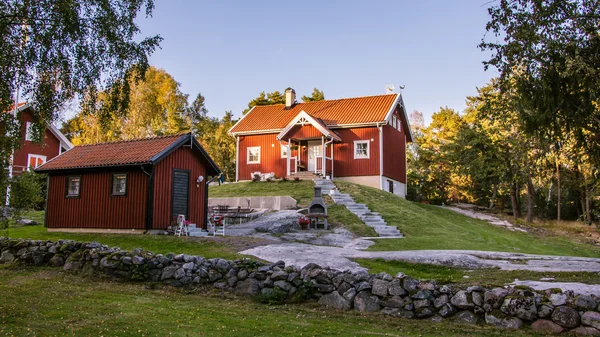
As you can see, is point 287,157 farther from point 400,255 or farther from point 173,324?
point 173,324

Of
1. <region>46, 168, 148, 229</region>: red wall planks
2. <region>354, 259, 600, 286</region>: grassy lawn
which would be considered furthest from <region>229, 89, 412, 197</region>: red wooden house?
<region>354, 259, 600, 286</region>: grassy lawn

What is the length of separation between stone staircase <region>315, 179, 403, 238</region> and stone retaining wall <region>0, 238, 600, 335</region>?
36.4ft

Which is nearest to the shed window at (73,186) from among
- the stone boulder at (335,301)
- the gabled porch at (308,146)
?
the stone boulder at (335,301)

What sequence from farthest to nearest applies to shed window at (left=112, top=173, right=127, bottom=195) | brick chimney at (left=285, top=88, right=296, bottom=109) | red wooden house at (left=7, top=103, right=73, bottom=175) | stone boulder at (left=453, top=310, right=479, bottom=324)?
brick chimney at (left=285, top=88, right=296, bottom=109) → red wooden house at (left=7, top=103, right=73, bottom=175) → shed window at (left=112, top=173, right=127, bottom=195) → stone boulder at (left=453, top=310, right=479, bottom=324)

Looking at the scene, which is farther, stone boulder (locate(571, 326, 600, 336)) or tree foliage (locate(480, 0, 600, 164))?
tree foliage (locate(480, 0, 600, 164))

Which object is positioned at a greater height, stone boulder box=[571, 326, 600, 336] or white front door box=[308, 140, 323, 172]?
white front door box=[308, 140, 323, 172]

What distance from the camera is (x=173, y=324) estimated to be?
316 inches

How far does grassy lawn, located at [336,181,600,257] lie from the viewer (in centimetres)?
1858

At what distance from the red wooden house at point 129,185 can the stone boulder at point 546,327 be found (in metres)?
14.2

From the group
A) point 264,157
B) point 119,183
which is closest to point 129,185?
point 119,183

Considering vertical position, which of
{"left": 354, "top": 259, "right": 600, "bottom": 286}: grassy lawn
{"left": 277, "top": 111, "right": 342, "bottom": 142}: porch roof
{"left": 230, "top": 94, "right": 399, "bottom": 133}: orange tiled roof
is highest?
{"left": 230, "top": 94, "right": 399, "bottom": 133}: orange tiled roof

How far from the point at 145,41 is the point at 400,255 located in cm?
892

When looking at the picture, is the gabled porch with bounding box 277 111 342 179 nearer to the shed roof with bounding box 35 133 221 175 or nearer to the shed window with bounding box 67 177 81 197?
the shed roof with bounding box 35 133 221 175

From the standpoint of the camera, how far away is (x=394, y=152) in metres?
35.4
